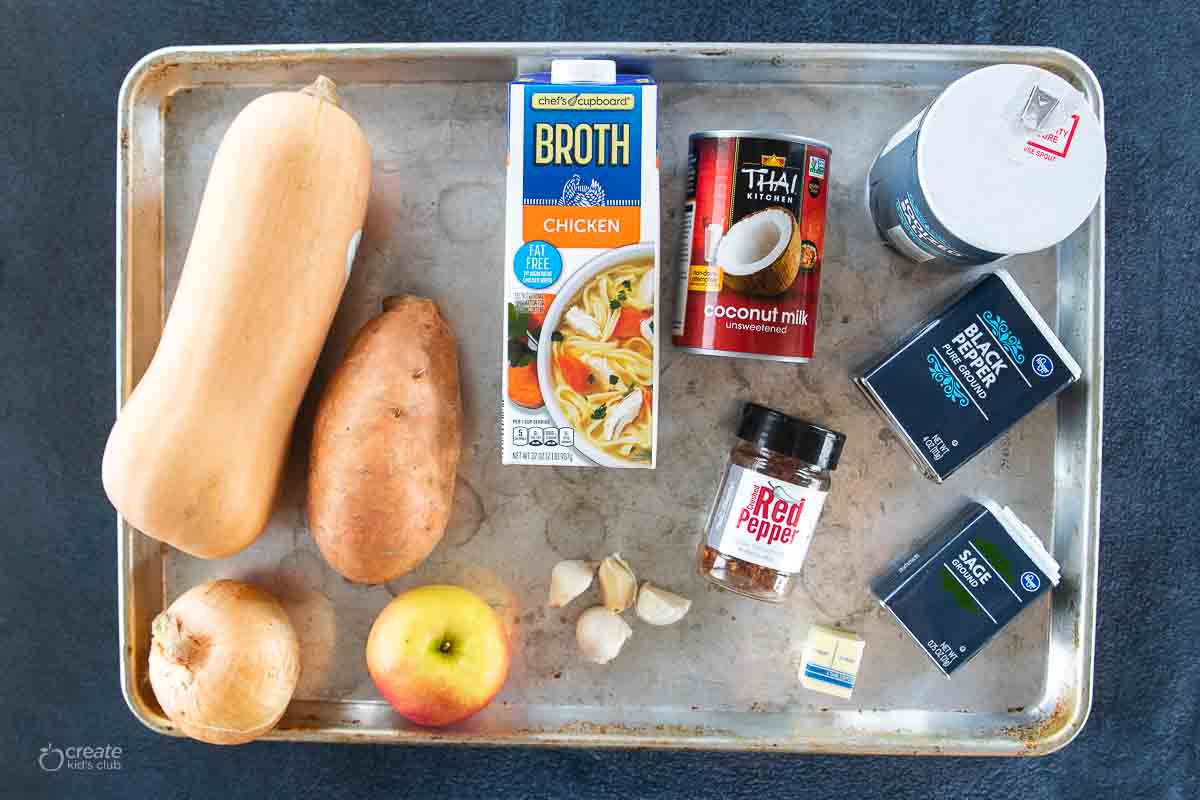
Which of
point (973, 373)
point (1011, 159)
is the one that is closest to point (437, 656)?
point (973, 373)

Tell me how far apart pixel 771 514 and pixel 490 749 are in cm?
54

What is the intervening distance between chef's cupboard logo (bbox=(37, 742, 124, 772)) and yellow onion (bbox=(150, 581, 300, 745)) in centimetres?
34

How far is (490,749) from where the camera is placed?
1.12m

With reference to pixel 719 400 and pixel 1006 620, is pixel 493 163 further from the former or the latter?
pixel 1006 620

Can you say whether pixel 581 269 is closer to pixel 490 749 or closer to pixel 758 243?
pixel 758 243

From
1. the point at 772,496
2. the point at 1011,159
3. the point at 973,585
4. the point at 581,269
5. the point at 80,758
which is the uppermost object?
the point at 1011,159

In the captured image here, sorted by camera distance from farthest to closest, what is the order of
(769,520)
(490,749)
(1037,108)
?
(490,749) < (769,520) < (1037,108)

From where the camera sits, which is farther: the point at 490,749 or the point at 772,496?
the point at 490,749

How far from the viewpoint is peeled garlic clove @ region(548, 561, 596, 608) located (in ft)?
3.15

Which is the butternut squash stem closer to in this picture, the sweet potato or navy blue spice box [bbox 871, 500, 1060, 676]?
the sweet potato

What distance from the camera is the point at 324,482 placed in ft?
2.85

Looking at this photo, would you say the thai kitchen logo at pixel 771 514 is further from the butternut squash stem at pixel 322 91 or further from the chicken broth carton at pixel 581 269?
the butternut squash stem at pixel 322 91

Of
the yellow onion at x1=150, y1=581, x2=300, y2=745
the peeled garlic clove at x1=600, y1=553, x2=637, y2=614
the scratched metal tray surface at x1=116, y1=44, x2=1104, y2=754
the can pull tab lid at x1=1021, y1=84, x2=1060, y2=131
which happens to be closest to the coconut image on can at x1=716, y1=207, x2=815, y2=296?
the scratched metal tray surface at x1=116, y1=44, x2=1104, y2=754

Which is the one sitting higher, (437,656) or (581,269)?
(581,269)
